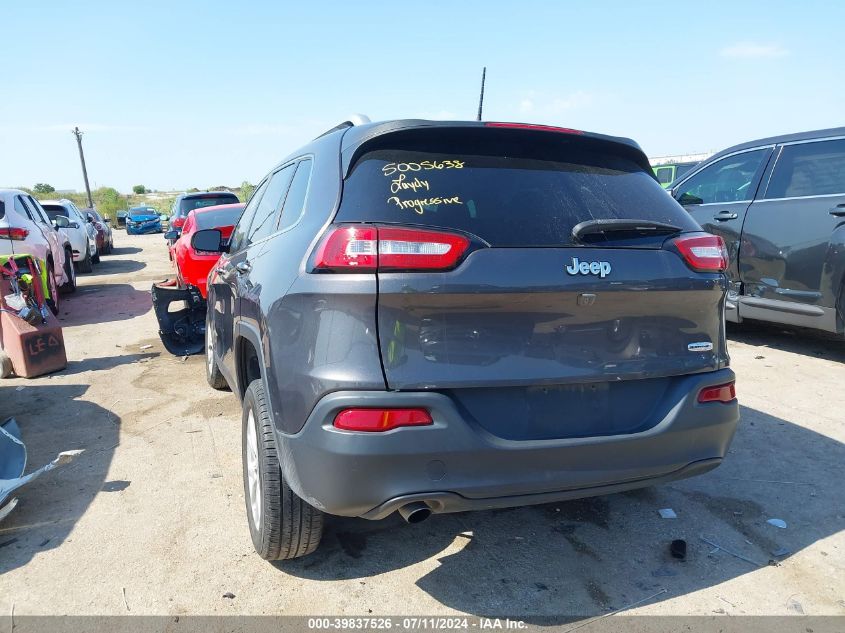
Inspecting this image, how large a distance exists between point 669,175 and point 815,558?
18597mm

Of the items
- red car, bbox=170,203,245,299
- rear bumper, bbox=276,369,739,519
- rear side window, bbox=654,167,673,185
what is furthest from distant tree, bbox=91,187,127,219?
rear bumper, bbox=276,369,739,519

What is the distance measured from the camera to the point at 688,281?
2.46m

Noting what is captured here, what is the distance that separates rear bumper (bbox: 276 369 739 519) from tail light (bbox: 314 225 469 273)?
0.44 m

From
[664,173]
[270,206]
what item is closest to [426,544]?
[270,206]

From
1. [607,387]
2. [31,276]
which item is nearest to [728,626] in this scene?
[607,387]

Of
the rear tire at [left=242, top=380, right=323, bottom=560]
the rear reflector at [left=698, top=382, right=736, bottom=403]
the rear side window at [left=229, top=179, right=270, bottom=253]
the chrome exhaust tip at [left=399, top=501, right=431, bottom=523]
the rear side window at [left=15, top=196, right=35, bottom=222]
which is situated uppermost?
the rear side window at [left=229, top=179, right=270, bottom=253]

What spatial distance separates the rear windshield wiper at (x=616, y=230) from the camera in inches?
92.8

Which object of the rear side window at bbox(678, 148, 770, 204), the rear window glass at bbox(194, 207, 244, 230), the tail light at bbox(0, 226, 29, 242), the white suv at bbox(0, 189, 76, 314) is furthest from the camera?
the rear window glass at bbox(194, 207, 244, 230)

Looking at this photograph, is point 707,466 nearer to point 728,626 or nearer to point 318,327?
point 728,626

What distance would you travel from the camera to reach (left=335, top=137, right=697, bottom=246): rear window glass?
227cm

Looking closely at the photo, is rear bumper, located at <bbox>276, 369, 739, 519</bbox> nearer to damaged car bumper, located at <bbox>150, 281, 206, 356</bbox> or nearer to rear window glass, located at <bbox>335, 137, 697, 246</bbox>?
rear window glass, located at <bbox>335, 137, 697, 246</bbox>

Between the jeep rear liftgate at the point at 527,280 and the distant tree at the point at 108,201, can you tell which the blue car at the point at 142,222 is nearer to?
the distant tree at the point at 108,201

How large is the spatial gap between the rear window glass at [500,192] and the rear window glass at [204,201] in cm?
1292

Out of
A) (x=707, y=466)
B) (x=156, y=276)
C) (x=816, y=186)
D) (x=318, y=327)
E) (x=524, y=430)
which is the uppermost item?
(x=816, y=186)
